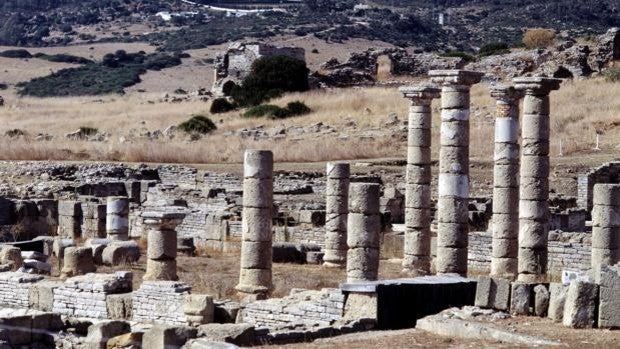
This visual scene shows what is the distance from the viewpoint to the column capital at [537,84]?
1095 inches

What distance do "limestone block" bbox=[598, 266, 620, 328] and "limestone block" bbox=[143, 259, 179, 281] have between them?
961cm

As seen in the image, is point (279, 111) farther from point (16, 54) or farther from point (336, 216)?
point (16, 54)

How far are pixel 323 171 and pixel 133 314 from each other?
21144 millimetres

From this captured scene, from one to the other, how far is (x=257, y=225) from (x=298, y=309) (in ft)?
13.1

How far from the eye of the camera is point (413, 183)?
31.2 meters

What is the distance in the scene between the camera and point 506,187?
95.5 feet

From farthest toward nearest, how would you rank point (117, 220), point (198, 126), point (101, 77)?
point (101, 77)
point (198, 126)
point (117, 220)

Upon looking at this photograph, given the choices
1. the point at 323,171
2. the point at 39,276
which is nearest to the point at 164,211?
the point at 39,276

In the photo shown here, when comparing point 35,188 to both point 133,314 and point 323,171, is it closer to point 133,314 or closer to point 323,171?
point 323,171

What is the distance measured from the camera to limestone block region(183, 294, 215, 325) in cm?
2366

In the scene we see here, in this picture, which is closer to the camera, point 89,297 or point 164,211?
point 89,297

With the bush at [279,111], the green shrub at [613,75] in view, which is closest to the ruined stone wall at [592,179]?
the green shrub at [613,75]

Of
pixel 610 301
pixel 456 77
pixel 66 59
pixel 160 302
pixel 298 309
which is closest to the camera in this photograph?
pixel 610 301

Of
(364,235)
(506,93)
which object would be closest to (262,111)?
(506,93)
